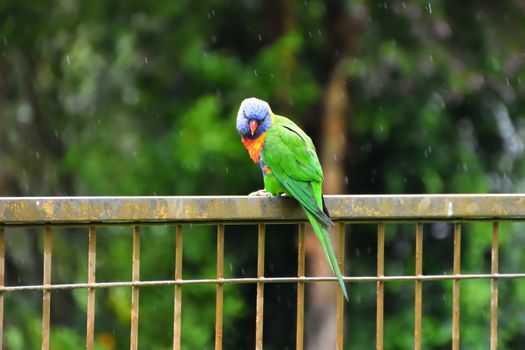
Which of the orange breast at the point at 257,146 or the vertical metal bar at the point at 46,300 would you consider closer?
the vertical metal bar at the point at 46,300

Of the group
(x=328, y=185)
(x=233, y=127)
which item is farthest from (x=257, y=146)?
(x=328, y=185)

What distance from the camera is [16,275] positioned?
829cm

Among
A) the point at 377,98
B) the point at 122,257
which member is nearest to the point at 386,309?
the point at 377,98

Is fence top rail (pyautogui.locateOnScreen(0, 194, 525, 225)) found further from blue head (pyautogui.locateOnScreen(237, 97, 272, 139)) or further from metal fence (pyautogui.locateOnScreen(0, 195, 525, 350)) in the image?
blue head (pyautogui.locateOnScreen(237, 97, 272, 139))

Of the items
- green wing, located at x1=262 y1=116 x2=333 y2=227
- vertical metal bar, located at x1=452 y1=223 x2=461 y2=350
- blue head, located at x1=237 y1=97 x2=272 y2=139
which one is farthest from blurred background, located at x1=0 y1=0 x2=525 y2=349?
vertical metal bar, located at x1=452 y1=223 x2=461 y2=350

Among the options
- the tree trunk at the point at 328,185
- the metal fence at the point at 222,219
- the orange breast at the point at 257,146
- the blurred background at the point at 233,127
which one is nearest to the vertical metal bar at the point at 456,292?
the metal fence at the point at 222,219

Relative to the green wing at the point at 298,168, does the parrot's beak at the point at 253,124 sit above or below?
above

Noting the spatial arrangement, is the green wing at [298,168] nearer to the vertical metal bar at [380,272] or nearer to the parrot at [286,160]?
the parrot at [286,160]

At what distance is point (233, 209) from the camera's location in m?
2.82

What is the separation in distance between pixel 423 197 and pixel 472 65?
5710 millimetres

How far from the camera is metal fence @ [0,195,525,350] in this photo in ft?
8.72

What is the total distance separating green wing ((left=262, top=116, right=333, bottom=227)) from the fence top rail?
0.76ft

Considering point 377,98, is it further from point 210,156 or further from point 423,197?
point 423,197

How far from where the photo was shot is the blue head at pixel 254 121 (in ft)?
13.8
